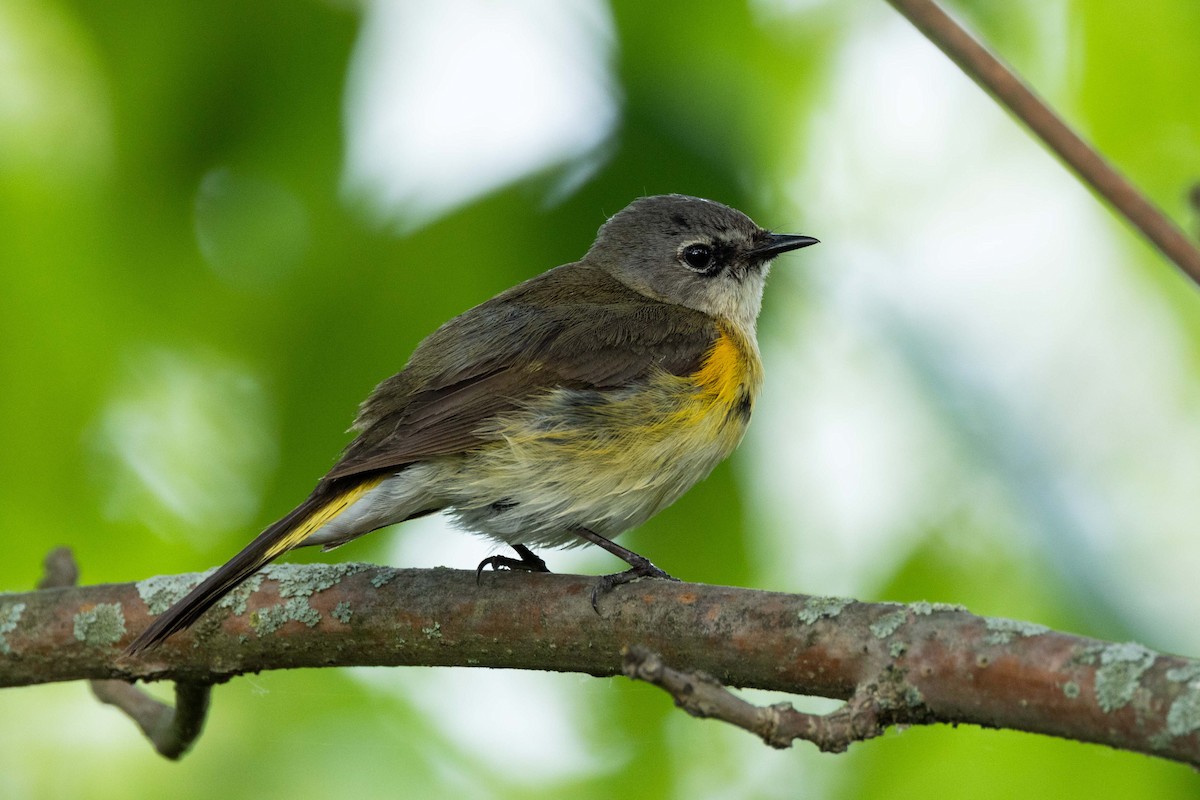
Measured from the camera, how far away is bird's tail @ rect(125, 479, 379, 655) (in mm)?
2738

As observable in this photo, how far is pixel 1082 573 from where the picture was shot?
3008mm

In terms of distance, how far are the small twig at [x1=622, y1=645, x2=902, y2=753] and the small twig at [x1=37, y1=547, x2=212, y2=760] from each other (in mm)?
1785

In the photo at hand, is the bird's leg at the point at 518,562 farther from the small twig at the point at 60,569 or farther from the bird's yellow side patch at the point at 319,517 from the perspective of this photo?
the small twig at the point at 60,569

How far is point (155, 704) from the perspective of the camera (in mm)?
3678

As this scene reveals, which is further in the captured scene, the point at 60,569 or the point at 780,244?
the point at 780,244

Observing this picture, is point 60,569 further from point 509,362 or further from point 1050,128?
point 1050,128

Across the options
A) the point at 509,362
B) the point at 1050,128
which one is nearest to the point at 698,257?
the point at 509,362

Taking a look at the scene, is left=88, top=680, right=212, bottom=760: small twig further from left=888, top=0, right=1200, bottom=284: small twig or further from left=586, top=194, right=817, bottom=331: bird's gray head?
left=888, top=0, right=1200, bottom=284: small twig

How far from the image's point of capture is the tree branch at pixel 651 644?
1.91 metres

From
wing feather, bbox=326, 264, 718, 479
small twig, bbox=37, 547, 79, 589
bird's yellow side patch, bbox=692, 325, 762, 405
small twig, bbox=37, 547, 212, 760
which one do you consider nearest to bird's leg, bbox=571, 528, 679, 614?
wing feather, bbox=326, 264, 718, 479

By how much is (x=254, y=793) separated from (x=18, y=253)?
1.82 metres

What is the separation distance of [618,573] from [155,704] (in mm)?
1712

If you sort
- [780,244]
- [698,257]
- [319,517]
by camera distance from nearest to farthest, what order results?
[319,517] < [780,244] < [698,257]

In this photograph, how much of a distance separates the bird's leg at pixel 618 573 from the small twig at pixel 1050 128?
1.66m
